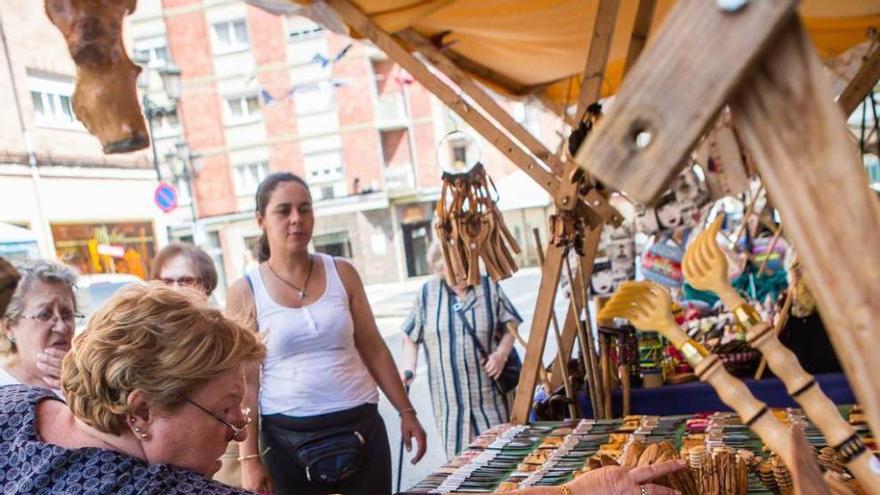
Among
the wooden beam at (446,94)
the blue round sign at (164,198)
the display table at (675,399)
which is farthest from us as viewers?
the blue round sign at (164,198)

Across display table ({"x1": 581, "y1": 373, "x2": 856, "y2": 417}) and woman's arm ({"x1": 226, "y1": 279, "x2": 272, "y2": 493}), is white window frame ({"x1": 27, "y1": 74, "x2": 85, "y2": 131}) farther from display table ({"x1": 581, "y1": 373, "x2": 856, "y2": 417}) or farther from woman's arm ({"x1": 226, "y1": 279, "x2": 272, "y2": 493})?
display table ({"x1": 581, "y1": 373, "x2": 856, "y2": 417})

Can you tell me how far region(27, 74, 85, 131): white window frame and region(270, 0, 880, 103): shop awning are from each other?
1186 centimetres

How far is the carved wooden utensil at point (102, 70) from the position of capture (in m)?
1.27

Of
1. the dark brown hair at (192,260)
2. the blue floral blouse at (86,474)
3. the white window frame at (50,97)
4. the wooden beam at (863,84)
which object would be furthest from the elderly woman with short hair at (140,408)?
the white window frame at (50,97)

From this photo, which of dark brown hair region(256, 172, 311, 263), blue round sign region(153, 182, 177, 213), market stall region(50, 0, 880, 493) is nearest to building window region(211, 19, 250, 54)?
blue round sign region(153, 182, 177, 213)

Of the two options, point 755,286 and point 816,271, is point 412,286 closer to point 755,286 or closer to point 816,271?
point 755,286

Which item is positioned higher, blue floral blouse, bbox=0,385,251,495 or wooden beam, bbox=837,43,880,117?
wooden beam, bbox=837,43,880,117

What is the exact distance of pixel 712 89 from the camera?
0.56m

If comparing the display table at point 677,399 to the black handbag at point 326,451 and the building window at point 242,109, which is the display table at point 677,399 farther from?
the building window at point 242,109

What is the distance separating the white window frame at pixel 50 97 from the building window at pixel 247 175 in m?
9.06

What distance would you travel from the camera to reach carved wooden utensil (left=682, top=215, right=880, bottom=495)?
77cm

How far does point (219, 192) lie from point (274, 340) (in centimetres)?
2262

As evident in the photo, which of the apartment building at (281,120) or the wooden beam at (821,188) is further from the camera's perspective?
the apartment building at (281,120)

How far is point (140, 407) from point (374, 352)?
1508 mm
